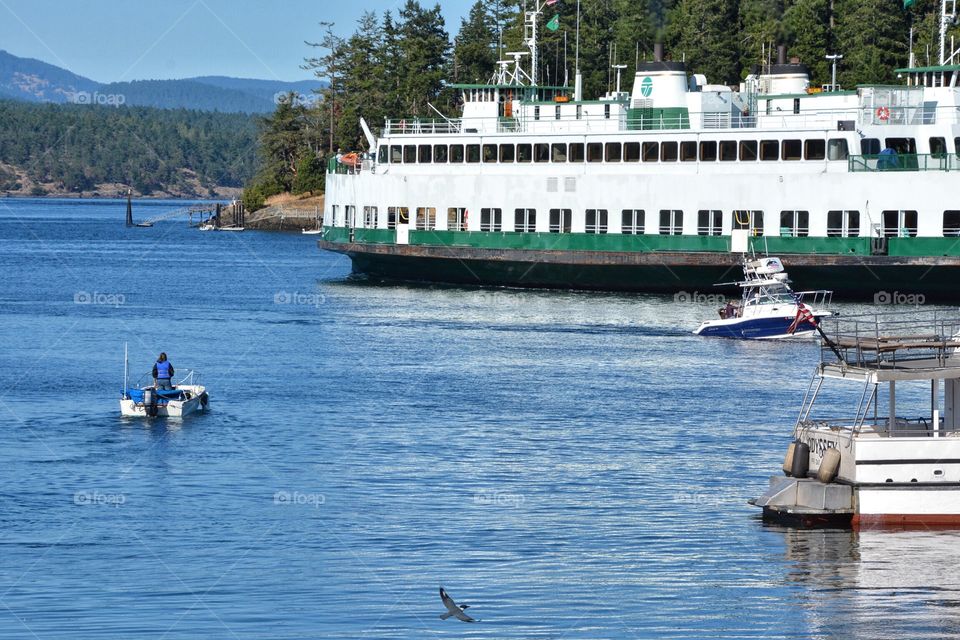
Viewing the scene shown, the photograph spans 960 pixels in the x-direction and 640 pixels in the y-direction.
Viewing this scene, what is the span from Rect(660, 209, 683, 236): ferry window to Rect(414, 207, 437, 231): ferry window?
12.0 metres

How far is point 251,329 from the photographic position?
202 feet

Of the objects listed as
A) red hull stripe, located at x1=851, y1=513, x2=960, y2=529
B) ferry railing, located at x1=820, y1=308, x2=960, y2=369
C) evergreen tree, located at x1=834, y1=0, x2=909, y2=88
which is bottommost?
red hull stripe, located at x1=851, y1=513, x2=960, y2=529

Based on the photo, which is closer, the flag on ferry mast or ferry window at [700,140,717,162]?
the flag on ferry mast

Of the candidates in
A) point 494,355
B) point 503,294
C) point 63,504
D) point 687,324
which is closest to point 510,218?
point 503,294

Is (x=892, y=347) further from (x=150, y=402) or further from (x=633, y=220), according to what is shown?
(x=633, y=220)

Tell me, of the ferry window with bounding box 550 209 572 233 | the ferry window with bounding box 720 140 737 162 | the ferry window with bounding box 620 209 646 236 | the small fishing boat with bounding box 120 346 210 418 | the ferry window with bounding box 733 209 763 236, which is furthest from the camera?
the ferry window with bounding box 550 209 572 233

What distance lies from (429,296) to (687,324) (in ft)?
53.7

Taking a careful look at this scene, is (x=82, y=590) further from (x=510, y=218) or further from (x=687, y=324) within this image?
(x=510, y=218)

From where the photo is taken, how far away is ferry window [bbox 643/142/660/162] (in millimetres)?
70500

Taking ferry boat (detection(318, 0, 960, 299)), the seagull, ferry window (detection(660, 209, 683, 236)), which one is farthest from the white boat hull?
ferry window (detection(660, 209, 683, 236))

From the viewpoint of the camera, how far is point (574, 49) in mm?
132500

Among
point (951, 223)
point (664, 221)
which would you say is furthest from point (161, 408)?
point (951, 223)

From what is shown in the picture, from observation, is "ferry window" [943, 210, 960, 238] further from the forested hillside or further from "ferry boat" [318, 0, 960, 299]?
the forested hillside

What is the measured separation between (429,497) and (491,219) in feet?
149
